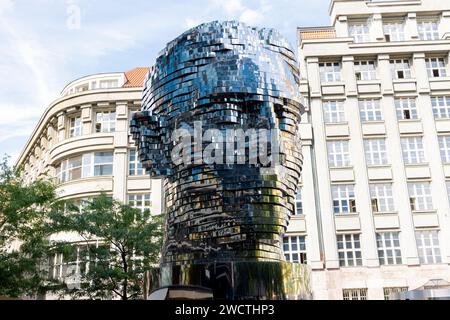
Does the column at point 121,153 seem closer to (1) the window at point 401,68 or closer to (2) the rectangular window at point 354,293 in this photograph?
(2) the rectangular window at point 354,293

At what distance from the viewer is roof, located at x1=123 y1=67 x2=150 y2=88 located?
3491 cm

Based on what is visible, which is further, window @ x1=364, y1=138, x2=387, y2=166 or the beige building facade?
window @ x1=364, y1=138, x2=387, y2=166

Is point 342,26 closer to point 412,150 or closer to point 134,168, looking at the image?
point 412,150

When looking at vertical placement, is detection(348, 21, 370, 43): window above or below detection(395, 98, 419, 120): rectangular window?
above

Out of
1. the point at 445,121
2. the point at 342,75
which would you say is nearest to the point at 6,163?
the point at 342,75

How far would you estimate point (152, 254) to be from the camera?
1916cm

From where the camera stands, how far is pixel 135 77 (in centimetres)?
3666

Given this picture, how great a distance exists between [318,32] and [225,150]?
3143 cm

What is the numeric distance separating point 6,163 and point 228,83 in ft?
56.3

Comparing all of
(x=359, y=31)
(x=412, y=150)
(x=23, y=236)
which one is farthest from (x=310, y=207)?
(x=23, y=236)

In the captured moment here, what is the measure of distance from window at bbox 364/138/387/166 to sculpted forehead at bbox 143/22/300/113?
25.5m

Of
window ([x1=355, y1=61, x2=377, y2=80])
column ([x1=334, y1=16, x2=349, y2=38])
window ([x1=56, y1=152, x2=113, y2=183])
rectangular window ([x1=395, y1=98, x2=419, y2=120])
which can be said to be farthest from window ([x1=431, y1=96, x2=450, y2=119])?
window ([x1=56, y1=152, x2=113, y2=183])

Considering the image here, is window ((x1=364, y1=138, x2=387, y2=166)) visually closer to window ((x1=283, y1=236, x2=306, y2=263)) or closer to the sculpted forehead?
window ((x1=283, y1=236, x2=306, y2=263))
